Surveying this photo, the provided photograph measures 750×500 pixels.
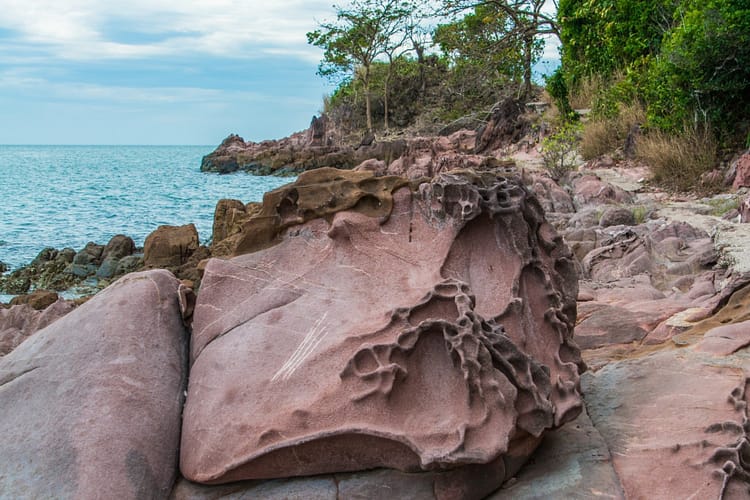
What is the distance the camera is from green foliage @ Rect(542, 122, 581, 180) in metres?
13.7

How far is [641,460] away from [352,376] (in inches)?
43.3

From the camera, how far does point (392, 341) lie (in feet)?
8.28

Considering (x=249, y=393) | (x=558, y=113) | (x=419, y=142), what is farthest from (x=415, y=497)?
(x=419, y=142)

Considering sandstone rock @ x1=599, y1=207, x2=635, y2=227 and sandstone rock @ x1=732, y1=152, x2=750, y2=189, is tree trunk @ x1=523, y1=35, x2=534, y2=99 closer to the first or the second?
sandstone rock @ x1=732, y1=152, x2=750, y2=189

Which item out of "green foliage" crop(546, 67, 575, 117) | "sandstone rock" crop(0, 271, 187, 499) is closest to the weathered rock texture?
"sandstone rock" crop(0, 271, 187, 499)

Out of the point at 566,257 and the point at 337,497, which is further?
the point at 566,257

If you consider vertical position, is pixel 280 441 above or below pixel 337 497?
above

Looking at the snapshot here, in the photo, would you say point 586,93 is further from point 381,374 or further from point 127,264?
point 381,374

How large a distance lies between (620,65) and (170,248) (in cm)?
1087

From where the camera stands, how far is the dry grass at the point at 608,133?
13148 millimetres

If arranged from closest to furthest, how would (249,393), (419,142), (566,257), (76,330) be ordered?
(249,393) < (76,330) < (566,257) < (419,142)

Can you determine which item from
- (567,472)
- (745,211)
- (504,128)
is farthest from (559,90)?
(567,472)

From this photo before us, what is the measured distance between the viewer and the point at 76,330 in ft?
9.39

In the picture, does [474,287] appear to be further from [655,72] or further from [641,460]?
[655,72]
